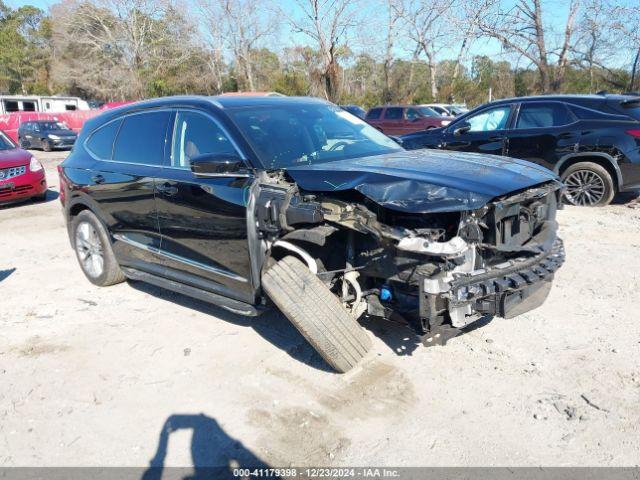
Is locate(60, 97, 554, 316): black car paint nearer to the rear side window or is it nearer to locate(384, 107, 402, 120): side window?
locate(384, 107, 402, 120): side window

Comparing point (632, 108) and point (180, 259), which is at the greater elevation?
point (632, 108)

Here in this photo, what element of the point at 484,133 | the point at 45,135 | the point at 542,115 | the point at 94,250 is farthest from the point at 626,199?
the point at 45,135

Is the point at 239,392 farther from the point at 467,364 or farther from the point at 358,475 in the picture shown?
the point at 467,364

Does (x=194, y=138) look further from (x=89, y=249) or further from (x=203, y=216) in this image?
(x=89, y=249)

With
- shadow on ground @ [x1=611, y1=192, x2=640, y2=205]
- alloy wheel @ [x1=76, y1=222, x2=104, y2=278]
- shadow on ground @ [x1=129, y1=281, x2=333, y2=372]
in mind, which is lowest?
shadow on ground @ [x1=129, y1=281, x2=333, y2=372]

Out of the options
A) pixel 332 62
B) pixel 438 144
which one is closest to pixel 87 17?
pixel 332 62

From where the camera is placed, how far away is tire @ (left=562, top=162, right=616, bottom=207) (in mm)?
7875

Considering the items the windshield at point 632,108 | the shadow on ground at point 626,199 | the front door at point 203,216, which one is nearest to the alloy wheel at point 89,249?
the front door at point 203,216

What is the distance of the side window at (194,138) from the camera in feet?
13.4

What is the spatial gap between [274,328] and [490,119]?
612cm

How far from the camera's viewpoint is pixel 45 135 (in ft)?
73.8

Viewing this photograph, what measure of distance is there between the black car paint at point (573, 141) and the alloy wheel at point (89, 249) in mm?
4342

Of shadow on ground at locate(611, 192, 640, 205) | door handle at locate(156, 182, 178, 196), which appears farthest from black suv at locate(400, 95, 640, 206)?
door handle at locate(156, 182, 178, 196)

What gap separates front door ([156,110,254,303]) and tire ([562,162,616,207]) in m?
6.01
